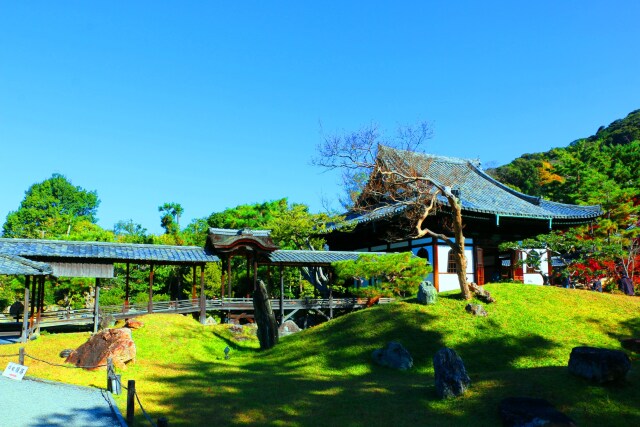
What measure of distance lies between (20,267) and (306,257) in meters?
13.6

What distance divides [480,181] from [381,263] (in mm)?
10455

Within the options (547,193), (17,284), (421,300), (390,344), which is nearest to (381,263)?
(421,300)

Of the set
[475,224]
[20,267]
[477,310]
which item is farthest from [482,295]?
[20,267]

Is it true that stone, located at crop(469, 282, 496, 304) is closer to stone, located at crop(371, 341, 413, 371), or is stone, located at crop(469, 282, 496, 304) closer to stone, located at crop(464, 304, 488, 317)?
stone, located at crop(464, 304, 488, 317)

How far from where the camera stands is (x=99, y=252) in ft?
73.3

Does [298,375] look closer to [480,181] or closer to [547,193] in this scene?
[480,181]

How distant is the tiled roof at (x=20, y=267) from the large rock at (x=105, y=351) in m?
4.73

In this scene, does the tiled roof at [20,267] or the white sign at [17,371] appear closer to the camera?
the white sign at [17,371]

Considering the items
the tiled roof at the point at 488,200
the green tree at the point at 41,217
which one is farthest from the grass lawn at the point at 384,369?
the green tree at the point at 41,217

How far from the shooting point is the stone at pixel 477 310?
16406 mm

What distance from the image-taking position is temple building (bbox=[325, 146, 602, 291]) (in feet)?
81.8

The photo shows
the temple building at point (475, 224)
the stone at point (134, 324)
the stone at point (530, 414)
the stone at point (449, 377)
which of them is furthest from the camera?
the temple building at point (475, 224)

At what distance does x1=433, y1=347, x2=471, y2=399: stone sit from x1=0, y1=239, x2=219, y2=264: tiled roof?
54.4ft

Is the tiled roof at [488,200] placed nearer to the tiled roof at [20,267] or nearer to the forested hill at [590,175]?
the forested hill at [590,175]
